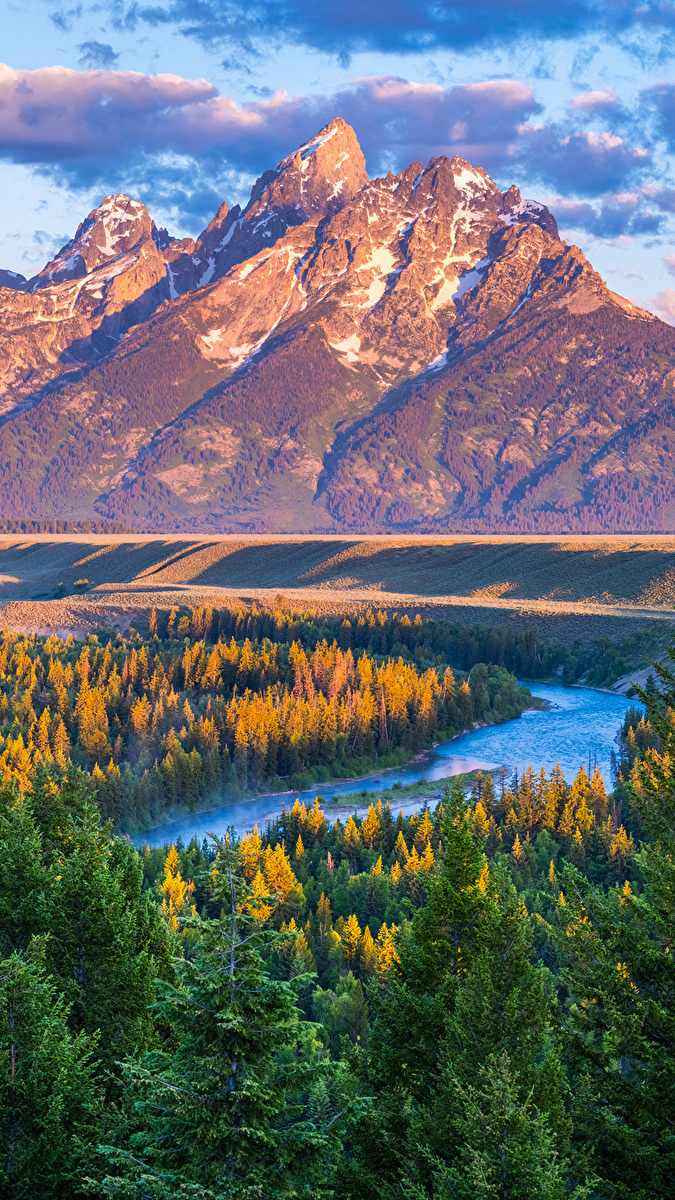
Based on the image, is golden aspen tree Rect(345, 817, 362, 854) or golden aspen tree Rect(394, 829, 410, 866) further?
golden aspen tree Rect(345, 817, 362, 854)

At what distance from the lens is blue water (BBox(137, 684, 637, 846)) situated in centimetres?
8281

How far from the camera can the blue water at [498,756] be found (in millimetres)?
82812

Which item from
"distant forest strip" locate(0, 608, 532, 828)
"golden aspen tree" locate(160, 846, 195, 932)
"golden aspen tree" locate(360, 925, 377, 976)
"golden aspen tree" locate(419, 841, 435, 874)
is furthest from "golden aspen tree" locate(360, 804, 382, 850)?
"distant forest strip" locate(0, 608, 532, 828)

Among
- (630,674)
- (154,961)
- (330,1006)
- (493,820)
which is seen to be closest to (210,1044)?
(154,961)

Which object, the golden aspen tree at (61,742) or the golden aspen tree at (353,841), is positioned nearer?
the golden aspen tree at (353,841)

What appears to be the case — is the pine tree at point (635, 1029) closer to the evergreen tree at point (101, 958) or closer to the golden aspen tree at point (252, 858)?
the evergreen tree at point (101, 958)

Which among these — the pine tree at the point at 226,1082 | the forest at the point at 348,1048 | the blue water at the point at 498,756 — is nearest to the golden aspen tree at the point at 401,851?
the blue water at the point at 498,756

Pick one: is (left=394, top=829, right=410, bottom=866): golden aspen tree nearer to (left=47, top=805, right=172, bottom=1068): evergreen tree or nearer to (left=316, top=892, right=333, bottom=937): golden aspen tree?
(left=316, top=892, right=333, bottom=937): golden aspen tree

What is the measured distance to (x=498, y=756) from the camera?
99.4 m

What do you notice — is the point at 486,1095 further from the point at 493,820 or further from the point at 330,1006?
the point at 493,820

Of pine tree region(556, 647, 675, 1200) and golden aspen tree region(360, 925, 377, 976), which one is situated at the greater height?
pine tree region(556, 647, 675, 1200)

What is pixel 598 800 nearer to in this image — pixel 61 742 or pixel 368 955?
pixel 368 955

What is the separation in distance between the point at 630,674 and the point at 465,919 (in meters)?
118

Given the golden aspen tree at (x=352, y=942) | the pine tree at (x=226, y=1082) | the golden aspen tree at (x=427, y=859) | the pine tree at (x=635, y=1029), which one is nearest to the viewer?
the pine tree at (x=226, y=1082)
